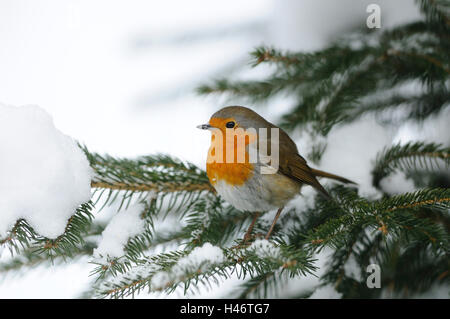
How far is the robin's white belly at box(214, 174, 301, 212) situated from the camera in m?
1.78

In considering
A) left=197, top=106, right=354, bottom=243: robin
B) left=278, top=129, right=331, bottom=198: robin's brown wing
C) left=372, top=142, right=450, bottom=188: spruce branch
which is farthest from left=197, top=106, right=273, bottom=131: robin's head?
left=372, top=142, right=450, bottom=188: spruce branch

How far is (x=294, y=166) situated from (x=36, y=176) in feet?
3.67

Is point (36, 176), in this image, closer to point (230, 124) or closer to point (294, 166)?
point (230, 124)

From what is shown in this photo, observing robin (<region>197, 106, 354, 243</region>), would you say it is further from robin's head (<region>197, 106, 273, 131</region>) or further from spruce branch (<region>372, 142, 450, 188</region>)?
spruce branch (<region>372, 142, 450, 188</region>)

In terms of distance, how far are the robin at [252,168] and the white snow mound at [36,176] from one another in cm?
58

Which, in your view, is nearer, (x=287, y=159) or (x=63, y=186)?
(x=63, y=186)

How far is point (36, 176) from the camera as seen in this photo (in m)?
1.37

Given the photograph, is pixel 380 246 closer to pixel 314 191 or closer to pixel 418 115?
pixel 314 191

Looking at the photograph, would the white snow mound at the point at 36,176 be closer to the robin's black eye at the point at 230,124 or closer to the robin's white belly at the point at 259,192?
the robin's white belly at the point at 259,192

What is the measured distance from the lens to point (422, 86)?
2.16 meters

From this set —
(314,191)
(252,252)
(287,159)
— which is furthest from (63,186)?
(314,191)

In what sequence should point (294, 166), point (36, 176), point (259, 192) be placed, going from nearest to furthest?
point (36, 176) < point (259, 192) < point (294, 166)

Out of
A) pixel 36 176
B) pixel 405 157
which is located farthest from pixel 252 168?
pixel 36 176
